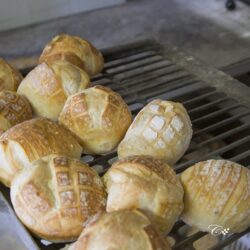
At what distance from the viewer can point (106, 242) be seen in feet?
2.75

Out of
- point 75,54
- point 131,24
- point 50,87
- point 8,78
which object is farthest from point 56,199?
point 131,24

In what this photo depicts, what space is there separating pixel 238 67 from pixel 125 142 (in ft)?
2.80

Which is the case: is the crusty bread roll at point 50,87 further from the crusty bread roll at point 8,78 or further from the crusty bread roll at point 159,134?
the crusty bread roll at point 159,134

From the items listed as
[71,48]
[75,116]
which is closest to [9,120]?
[75,116]

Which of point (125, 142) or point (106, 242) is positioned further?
point (125, 142)

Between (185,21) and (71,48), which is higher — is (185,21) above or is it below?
below

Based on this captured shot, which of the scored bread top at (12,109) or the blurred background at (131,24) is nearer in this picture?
the scored bread top at (12,109)

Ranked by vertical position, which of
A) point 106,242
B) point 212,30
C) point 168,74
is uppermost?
point 106,242

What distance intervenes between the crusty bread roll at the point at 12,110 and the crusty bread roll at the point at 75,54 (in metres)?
0.28

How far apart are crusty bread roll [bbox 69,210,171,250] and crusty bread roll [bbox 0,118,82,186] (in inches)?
11.8

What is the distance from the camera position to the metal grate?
A: 134 cm

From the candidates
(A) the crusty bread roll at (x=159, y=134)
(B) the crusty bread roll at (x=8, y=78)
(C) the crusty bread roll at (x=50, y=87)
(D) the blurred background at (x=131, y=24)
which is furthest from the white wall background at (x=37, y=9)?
(A) the crusty bread roll at (x=159, y=134)

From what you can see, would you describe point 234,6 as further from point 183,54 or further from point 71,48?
point 71,48

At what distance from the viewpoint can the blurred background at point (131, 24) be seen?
7.52ft
